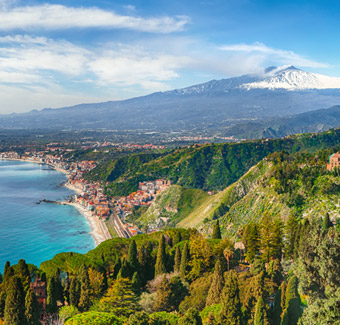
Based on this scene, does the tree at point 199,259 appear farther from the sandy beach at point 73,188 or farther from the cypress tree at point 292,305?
the sandy beach at point 73,188

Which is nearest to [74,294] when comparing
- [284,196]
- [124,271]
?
[124,271]

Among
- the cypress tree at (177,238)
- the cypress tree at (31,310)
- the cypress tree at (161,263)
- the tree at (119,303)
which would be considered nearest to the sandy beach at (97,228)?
the cypress tree at (177,238)

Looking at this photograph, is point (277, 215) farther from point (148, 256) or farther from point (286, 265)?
point (148, 256)

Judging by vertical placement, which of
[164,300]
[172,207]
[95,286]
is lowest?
[172,207]

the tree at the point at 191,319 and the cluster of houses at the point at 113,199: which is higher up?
the tree at the point at 191,319

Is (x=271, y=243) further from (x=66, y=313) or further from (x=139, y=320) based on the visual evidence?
(x=139, y=320)
